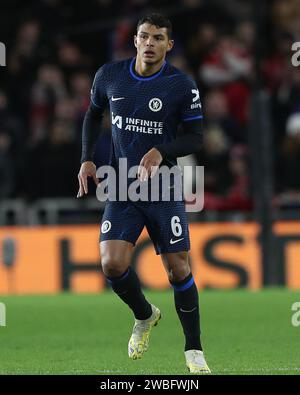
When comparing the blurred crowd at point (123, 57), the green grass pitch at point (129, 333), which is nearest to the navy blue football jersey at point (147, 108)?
the green grass pitch at point (129, 333)

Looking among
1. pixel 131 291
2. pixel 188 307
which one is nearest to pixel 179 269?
pixel 188 307

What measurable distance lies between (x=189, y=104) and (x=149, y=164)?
575 millimetres

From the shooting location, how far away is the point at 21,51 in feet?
57.7

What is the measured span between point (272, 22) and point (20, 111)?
3941mm

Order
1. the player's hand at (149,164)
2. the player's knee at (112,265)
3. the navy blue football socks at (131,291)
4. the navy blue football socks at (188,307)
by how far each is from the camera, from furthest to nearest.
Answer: the navy blue football socks at (131,291) < the player's knee at (112,265) < the navy blue football socks at (188,307) < the player's hand at (149,164)

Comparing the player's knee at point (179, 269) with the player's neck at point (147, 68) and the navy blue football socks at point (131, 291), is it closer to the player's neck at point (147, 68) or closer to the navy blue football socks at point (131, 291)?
the navy blue football socks at point (131, 291)

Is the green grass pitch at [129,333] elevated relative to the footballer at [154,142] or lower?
lower

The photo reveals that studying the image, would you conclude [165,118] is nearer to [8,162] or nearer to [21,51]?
[8,162]

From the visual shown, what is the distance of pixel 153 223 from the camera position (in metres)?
8.23

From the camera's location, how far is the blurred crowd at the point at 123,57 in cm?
1585

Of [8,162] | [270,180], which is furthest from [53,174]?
[270,180]

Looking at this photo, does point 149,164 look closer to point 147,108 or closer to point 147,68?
point 147,108

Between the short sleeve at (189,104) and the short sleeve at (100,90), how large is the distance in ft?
1.94

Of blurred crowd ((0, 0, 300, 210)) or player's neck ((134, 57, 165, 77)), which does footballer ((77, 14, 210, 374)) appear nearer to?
player's neck ((134, 57, 165, 77))
